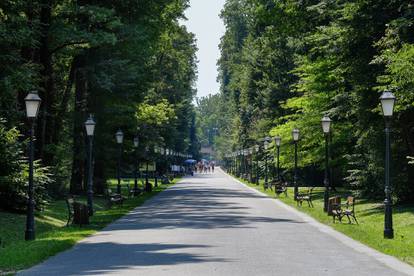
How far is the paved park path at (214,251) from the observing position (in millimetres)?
13977

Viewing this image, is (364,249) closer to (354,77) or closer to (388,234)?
(388,234)

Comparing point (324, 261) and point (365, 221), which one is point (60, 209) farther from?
point (324, 261)

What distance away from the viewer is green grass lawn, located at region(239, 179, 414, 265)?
18.1 metres

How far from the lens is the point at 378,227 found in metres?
26.7

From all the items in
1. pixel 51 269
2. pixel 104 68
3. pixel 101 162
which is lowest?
pixel 51 269

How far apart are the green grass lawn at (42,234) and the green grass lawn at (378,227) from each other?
24.5 ft

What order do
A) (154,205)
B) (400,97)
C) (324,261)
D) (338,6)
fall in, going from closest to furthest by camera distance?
(324,261), (400,97), (338,6), (154,205)

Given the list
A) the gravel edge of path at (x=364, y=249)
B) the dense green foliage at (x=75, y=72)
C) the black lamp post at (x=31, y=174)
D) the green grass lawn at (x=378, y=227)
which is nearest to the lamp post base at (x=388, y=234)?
the green grass lawn at (x=378, y=227)

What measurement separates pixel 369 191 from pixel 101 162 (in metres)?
17.9

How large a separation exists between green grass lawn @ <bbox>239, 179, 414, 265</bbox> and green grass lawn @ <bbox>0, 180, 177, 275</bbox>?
24.5 feet

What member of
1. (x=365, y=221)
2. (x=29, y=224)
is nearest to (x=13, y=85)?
(x=29, y=224)

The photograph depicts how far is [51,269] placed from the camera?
560 inches

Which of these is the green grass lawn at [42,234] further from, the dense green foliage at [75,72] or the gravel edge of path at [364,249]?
the gravel edge of path at [364,249]

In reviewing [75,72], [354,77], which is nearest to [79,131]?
[75,72]
